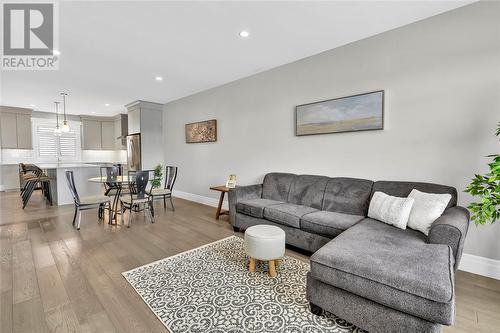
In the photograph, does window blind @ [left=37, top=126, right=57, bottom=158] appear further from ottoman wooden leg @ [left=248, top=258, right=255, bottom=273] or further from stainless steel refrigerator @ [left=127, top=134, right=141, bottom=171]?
ottoman wooden leg @ [left=248, top=258, right=255, bottom=273]

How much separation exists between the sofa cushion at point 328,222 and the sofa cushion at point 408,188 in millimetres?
450

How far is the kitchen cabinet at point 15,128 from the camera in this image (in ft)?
23.9

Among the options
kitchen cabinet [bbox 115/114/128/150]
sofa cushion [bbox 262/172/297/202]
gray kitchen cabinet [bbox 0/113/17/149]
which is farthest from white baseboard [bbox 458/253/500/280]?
gray kitchen cabinet [bbox 0/113/17/149]

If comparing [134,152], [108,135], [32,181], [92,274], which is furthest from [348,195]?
[108,135]

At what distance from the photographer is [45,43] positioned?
3.17 m

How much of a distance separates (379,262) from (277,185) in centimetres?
237

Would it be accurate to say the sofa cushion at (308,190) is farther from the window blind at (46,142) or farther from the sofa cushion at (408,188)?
the window blind at (46,142)

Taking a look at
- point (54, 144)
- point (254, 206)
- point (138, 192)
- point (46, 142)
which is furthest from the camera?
point (54, 144)

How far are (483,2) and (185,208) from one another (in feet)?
18.3

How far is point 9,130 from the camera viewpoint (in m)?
7.38

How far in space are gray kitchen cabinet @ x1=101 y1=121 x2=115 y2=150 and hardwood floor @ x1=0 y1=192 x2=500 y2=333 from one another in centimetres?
534

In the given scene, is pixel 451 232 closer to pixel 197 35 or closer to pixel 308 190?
pixel 308 190

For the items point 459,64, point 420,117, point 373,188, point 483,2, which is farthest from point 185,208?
point 483,2

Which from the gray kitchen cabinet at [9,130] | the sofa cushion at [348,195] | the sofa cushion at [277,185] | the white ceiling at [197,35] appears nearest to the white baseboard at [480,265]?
the sofa cushion at [348,195]
